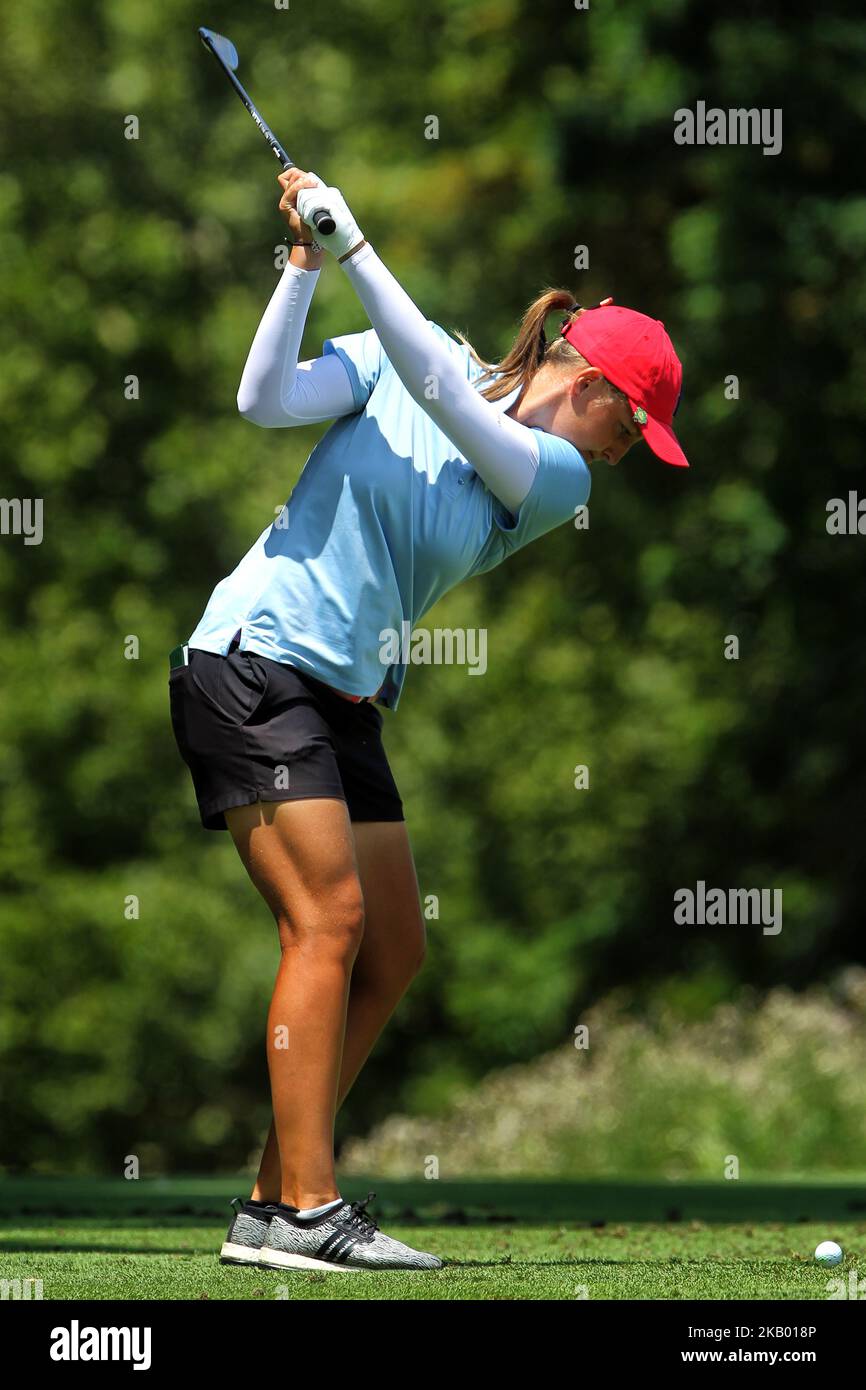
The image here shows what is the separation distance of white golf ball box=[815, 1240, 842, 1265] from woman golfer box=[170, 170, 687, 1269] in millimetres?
969

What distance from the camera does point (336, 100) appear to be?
19.3 meters

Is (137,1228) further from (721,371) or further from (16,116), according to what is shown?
(16,116)

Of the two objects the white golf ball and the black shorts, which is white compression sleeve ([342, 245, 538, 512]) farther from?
the white golf ball

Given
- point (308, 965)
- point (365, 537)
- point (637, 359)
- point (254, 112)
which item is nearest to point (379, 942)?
point (308, 965)

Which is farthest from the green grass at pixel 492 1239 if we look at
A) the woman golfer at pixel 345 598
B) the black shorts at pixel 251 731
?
the black shorts at pixel 251 731

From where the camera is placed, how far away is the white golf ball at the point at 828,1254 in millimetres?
4668

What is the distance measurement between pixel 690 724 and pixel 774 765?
900mm

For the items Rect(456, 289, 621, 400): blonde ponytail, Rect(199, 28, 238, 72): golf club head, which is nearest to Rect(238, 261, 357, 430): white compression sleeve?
Rect(456, 289, 621, 400): blonde ponytail

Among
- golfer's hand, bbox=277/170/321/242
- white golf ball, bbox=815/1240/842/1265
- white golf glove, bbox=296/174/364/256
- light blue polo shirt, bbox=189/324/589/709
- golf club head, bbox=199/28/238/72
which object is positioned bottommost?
white golf ball, bbox=815/1240/842/1265

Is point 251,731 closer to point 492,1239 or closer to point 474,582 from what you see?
point 492,1239

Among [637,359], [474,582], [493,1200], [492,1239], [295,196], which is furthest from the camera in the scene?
[474,582]

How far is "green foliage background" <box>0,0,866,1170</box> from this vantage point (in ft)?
47.4

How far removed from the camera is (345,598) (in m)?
4.25

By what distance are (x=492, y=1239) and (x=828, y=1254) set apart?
1.11 metres
